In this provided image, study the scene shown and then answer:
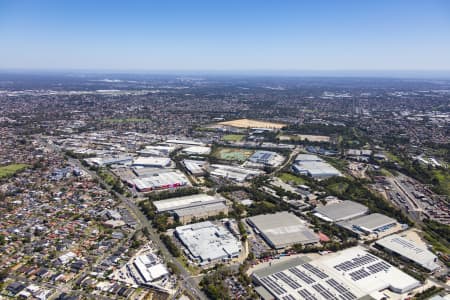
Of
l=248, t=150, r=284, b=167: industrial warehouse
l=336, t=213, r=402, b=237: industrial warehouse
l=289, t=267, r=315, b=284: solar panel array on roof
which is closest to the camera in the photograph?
l=289, t=267, r=315, b=284: solar panel array on roof

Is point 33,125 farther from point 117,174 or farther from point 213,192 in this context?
point 213,192

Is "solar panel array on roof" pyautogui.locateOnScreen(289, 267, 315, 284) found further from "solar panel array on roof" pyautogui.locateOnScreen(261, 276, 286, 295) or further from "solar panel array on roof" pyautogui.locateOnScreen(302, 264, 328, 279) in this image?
"solar panel array on roof" pyautogui.locateOnScreen(261, 276, 286, 295)

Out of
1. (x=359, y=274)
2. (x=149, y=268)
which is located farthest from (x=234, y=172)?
(x=359, y=274)

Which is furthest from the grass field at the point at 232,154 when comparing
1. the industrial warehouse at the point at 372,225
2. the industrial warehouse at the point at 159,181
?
the industrial warehouse at the point at 372,225

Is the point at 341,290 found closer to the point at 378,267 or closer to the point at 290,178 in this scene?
the point at 378,267

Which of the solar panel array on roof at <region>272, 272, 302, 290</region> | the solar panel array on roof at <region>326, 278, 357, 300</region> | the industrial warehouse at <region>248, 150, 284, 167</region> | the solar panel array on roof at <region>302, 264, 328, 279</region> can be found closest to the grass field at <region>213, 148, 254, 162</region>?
the industrial warehouse at <region>248, 150, 284, 167</region>
